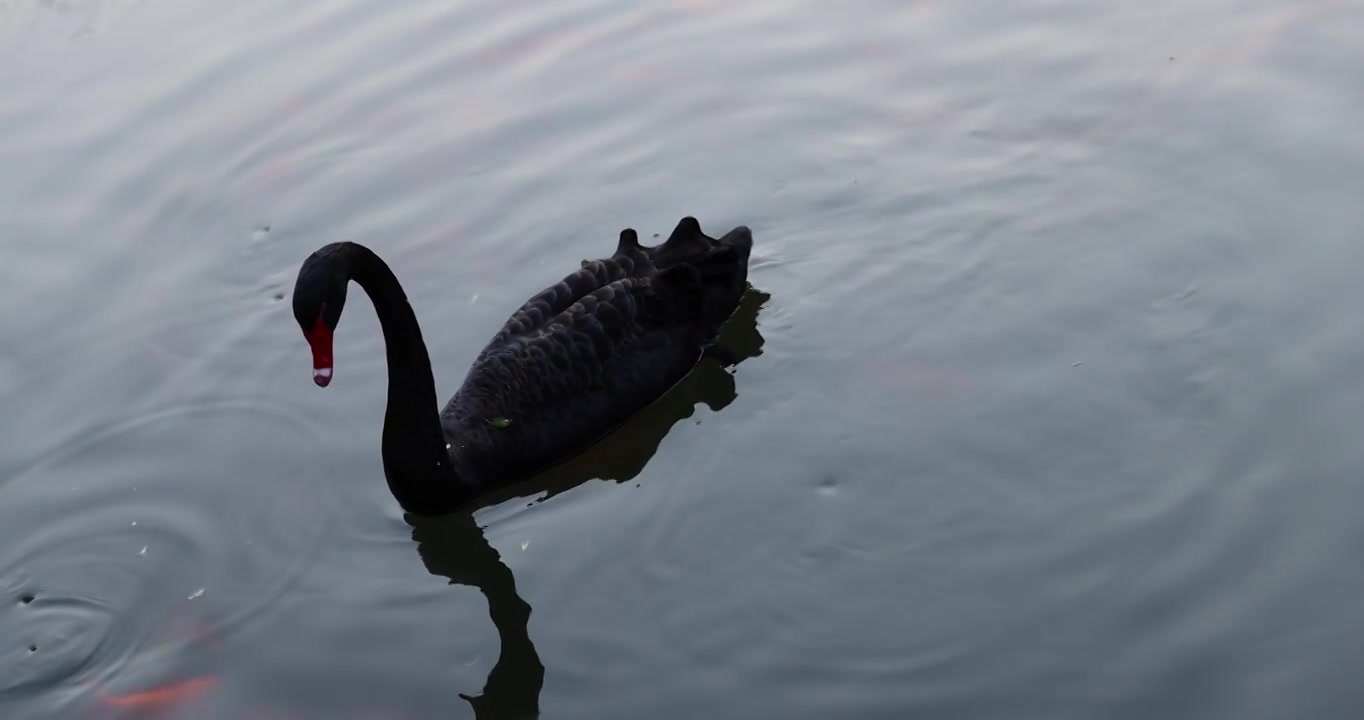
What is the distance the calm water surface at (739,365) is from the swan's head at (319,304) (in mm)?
837

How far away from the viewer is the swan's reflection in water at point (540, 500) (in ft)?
15.0

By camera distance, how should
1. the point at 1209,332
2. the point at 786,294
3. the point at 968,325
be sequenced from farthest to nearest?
the point at 786,294
the point at 968,325
the point at 1209,332

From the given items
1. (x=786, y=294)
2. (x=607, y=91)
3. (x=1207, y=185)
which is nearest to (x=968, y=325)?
(x=786, y=294)

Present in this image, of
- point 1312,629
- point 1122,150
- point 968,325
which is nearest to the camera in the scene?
point 1312,629

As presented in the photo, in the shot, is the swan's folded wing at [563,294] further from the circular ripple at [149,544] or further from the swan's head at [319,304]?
the swan's head at [319,304]

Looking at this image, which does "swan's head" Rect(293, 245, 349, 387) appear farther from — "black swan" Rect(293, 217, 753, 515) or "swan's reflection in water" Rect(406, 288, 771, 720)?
"swan's reflection in water" Rect(406, 288, 771, 720)

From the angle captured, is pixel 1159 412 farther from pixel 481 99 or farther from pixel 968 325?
pixel 481 99

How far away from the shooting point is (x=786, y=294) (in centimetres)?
Result: 639

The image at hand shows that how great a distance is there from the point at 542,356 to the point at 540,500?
1.72 feet

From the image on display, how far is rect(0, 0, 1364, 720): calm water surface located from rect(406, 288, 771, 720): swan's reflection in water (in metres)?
0.02

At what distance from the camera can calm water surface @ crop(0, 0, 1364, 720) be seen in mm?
4551

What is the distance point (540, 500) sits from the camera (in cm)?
550

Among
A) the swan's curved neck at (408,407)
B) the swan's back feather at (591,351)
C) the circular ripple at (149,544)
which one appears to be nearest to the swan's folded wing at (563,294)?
the swan's back feather at (591,351)

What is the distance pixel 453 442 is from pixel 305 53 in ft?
13.9
